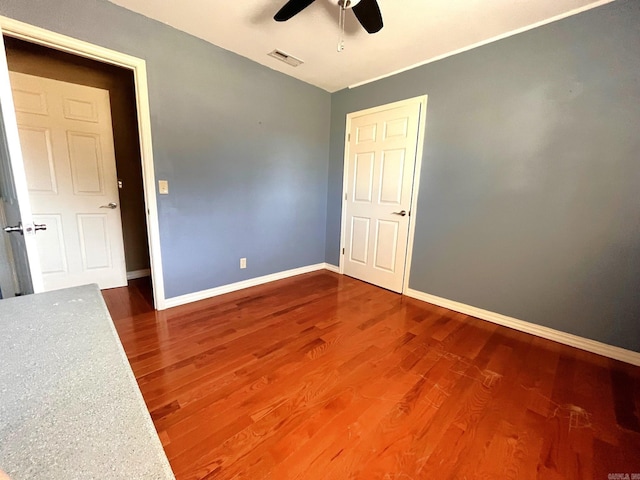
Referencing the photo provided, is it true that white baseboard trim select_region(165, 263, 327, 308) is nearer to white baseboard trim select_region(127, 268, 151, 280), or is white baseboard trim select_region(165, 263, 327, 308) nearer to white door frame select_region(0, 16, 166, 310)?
white door frame select_region(0, 16, 166, 310)

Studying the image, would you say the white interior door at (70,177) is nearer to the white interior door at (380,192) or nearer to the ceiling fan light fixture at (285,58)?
the ceiling fan light fixture at (285,58)

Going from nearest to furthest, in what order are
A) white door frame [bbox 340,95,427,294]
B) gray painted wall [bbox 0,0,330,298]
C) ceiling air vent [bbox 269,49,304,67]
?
gray painted wall [bbox 0,0,330,298] < ceiling air vent [bbox 269,49,304,67] < white door frame [bbox 340,95,427,294]

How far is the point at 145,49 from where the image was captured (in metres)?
2.10

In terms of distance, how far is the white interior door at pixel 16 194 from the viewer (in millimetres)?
1264

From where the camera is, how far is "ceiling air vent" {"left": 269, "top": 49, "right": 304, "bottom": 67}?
99.6 inches

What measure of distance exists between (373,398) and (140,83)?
2.83 metres

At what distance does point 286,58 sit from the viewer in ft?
8.62

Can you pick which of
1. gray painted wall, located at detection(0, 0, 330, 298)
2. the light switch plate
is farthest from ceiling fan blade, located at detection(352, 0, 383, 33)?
the light switch plate

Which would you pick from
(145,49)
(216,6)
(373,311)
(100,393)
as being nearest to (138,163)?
(145,49)

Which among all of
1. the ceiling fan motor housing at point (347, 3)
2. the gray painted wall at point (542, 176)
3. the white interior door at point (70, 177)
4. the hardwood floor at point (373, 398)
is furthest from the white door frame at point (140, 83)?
the gray painted wall at point (542, 176)

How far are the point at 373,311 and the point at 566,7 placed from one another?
8.79 ft

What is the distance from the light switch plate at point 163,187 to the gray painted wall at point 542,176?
2454mm

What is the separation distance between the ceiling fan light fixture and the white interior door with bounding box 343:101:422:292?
2.97 ft

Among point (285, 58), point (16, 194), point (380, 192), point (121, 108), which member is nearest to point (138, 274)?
point (121, 108)
